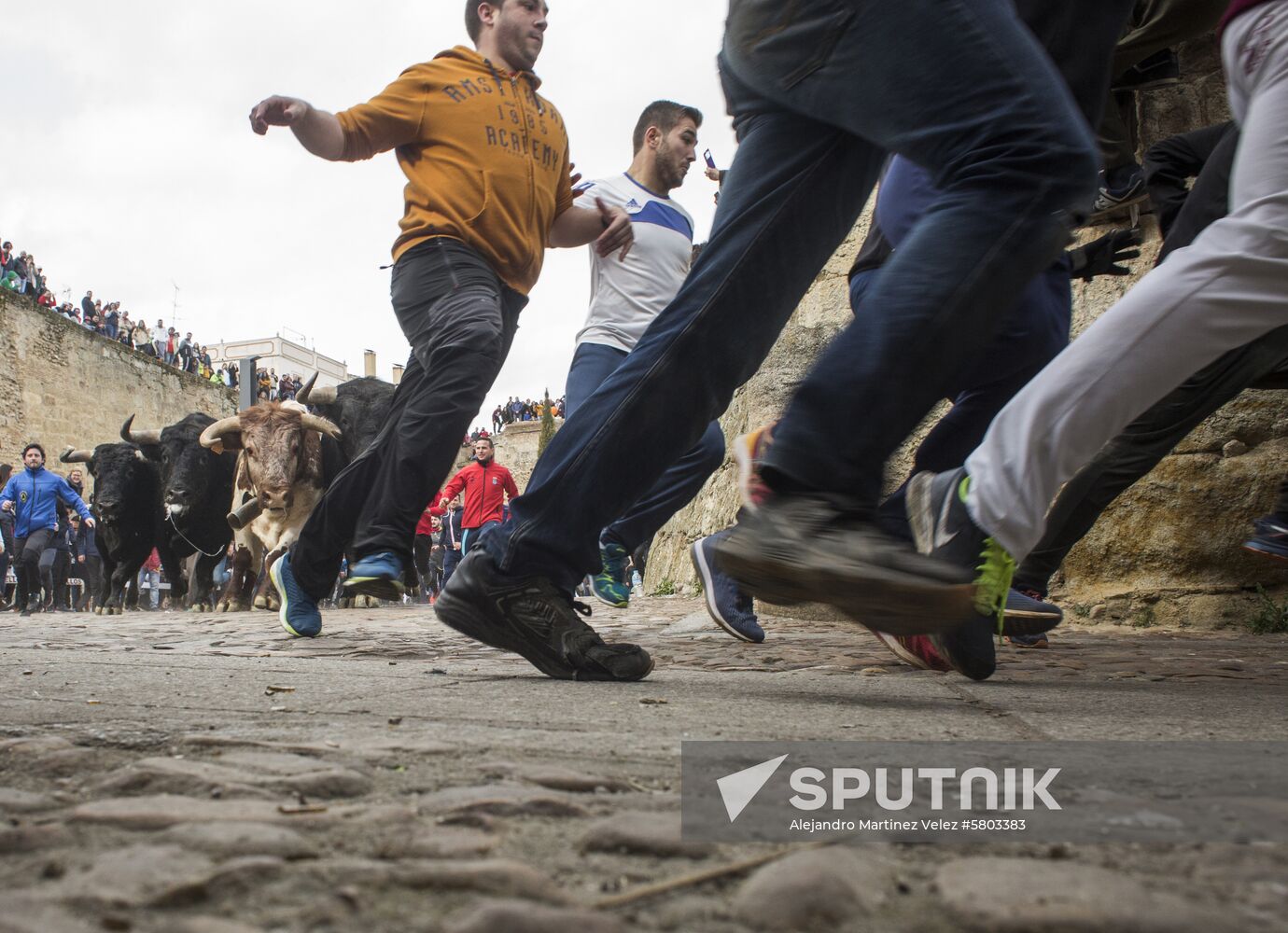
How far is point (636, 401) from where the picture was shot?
6.68 ft

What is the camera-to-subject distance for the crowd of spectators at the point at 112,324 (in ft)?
94.2

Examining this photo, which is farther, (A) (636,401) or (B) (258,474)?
(B) (258,474)

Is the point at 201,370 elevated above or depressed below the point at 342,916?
above

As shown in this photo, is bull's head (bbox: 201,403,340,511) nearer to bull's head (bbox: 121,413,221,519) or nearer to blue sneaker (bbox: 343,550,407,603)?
bull's head (bbox: 121,413,221,519)

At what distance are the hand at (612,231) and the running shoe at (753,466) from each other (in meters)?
1.95

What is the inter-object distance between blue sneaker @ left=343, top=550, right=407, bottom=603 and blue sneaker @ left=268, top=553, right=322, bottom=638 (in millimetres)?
747

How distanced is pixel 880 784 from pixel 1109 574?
13.9 ft

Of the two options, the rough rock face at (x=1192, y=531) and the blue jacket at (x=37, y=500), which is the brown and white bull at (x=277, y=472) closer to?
the blue jacket at (x=37, y=500)

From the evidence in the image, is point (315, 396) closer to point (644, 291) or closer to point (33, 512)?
point (33, 512)

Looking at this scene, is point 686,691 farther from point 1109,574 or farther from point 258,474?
point 258,474

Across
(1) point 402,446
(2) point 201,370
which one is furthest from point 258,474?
(2) point 201,370

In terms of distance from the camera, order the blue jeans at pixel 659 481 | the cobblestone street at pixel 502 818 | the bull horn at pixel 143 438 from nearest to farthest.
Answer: the cobblestone street at pixel 502 818 → the blue jeans at pixel 659 481 → the bull horn at pixel 143 438

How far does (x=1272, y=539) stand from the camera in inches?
118

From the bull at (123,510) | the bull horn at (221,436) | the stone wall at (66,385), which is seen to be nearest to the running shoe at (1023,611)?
the bull horn at (221,436)
